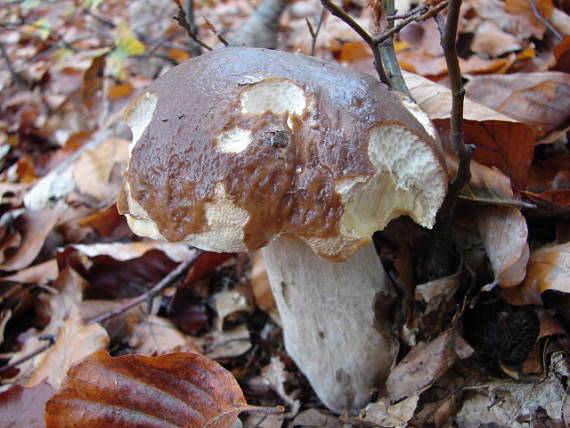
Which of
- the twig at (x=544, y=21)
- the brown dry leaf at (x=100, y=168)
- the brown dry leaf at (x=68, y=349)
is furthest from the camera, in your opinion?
the brown dry leaf at (x=100, y=168)

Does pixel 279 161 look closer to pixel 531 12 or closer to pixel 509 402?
pixel 509 402

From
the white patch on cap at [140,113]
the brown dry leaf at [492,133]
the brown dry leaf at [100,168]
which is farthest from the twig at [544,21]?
the brown dry leaf at [100,168]

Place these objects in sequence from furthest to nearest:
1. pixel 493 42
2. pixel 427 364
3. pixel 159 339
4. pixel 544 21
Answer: pixel 493 42 < pixel 544 21 < pixel 159 339 < pixel 427 364

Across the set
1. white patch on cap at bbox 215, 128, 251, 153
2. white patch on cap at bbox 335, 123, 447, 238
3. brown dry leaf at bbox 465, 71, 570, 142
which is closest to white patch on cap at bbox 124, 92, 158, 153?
white patch on cap at bbox 215, 128, 251, 153

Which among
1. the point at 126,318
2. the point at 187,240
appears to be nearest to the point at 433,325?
the point at 187,240

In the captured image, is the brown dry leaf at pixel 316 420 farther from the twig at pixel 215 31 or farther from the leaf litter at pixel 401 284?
the twig at pixel 215 31

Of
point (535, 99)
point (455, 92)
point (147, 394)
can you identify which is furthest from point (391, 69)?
point (147, 394)
